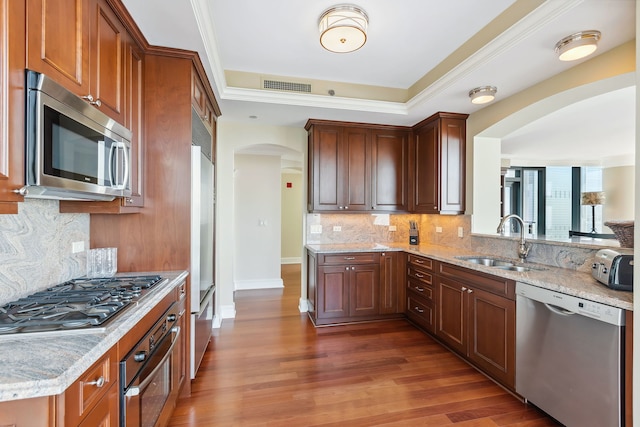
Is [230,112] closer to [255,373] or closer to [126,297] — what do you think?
[126,297]

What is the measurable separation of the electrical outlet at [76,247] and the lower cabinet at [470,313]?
3.04 meters

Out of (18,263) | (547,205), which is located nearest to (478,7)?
(18,263)

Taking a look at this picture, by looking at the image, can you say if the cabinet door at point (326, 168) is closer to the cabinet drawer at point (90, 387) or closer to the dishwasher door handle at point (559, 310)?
the dishwasher door handle at point (559, 310)

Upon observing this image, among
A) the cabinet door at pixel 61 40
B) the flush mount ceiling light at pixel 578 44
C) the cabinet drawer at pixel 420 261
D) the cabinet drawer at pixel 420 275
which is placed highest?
the flush mount ceiling light at pixel 578 44

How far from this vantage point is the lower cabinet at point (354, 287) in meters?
3.52

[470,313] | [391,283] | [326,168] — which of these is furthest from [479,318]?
[326,168]

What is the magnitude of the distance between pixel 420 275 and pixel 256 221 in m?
3.12

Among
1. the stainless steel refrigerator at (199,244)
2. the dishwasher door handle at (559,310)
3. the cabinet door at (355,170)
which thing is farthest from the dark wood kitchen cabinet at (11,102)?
the cabinet door at (355,170)

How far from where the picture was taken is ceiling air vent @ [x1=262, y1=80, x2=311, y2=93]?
3143mm

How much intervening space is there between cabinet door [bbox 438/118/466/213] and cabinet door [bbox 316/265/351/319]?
1.45 metres

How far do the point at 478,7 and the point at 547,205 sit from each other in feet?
20.7

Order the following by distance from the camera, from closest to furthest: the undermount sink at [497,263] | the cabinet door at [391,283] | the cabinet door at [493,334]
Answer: the cabinet door at [493,334], the undermount sink at [497,263], the cabinet door at [391,283]

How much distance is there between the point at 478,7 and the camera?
6.87ft

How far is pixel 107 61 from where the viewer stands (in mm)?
1653
